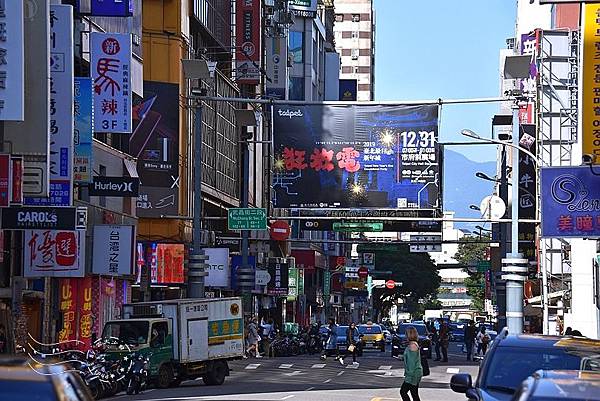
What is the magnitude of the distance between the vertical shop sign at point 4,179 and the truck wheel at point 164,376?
721cm

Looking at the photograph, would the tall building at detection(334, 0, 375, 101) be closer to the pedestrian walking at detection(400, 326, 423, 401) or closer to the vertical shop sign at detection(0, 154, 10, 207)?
the vertical shop sign at detection(0, 154, 10, 207)

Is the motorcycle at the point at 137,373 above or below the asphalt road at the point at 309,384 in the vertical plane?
above

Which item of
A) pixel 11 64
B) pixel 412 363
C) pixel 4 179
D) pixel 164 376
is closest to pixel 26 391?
pixel 412 363

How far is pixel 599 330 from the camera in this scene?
150ft

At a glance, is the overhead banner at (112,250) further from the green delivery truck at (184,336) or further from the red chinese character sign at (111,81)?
the green delivery truck at (184,336)

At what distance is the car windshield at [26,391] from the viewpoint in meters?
8.60

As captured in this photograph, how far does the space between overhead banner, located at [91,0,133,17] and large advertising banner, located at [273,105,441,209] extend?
17.9 ft

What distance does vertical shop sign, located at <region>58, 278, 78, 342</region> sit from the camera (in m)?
42.8

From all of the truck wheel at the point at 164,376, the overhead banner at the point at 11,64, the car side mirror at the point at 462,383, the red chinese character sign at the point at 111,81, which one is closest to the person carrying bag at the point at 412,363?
the car side mirror at the point at 462,383

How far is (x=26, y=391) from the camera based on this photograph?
869cm

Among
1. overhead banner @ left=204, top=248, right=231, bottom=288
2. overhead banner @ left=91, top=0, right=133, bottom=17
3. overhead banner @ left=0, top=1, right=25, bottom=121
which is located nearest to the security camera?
overhead banner @ left=0, top=1, right=25, bottom=121

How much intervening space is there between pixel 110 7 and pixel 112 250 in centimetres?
730

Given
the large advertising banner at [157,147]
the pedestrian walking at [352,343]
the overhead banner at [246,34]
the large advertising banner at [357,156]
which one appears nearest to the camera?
the large advertising banner at [357,156]

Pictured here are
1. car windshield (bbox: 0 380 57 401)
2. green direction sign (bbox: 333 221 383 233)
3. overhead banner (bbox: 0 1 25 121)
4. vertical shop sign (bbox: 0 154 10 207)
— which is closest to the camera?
car windshield (bbox: 0 380 57 401)
